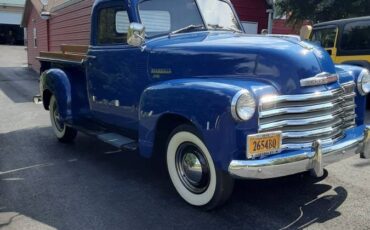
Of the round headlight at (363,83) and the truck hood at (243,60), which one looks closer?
the truck hood at (243,60)

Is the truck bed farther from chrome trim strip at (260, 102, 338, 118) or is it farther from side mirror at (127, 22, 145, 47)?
chrome trim strip at (260, 102, 338, 118)

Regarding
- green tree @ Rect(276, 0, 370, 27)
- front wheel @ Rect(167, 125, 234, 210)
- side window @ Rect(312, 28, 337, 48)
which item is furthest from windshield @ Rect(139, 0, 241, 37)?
green tree @ Rect(276, 0, 370, 27)

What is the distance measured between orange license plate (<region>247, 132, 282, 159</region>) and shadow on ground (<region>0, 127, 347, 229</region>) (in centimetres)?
66

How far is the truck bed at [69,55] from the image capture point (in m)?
6.24

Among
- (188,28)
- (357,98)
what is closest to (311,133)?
(357,98)

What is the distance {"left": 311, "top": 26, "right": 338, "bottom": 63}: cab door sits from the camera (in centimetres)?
991

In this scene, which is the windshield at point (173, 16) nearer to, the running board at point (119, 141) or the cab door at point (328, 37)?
the running board at point (119, 141)

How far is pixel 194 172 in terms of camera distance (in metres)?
4.05

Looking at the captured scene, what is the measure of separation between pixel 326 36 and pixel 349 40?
0.63m

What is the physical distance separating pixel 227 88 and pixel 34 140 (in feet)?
14.6

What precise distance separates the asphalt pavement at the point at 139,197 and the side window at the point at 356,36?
176 inches

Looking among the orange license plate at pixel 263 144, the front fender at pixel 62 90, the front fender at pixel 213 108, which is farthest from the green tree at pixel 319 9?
the orange license plate at pixel 263 144

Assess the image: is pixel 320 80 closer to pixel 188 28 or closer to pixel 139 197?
pixel 188 28

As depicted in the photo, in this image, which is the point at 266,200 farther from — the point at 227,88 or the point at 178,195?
the point at 227,88
